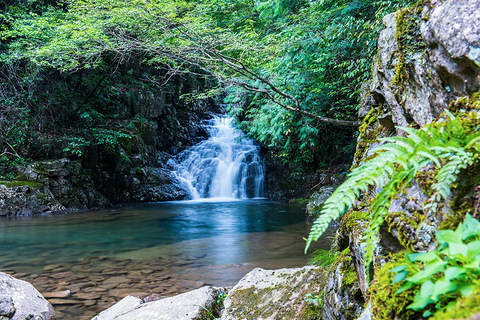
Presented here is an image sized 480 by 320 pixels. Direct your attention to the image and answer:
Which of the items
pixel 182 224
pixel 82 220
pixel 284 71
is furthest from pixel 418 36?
pixel 82 220

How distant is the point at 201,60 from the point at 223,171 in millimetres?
11307

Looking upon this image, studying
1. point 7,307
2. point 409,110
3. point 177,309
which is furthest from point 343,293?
point 7,307

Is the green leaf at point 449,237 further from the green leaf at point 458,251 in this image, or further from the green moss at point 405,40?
the green moss at point 405,40

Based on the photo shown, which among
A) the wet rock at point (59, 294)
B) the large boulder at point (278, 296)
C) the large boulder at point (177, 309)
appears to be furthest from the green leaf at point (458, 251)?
the wet rock at point (59, 294)

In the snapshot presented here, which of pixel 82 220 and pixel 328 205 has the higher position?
pixel 328 205

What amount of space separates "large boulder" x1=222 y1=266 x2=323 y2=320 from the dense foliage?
3.79 metres

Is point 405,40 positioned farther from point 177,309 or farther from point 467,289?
point 177,309

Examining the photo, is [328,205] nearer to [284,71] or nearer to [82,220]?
[284,71]

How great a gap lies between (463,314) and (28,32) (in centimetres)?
1537

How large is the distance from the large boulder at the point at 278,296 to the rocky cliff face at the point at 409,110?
33 centimetres

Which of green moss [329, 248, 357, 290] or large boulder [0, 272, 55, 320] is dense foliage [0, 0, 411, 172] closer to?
green moss [329, 248, 357, 290]

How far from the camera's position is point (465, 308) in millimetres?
862

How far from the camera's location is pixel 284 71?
8.59m

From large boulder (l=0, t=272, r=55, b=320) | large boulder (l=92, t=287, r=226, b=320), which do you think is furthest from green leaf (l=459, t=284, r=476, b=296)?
large boulder (l=0, t=272, r=55, b=320)
